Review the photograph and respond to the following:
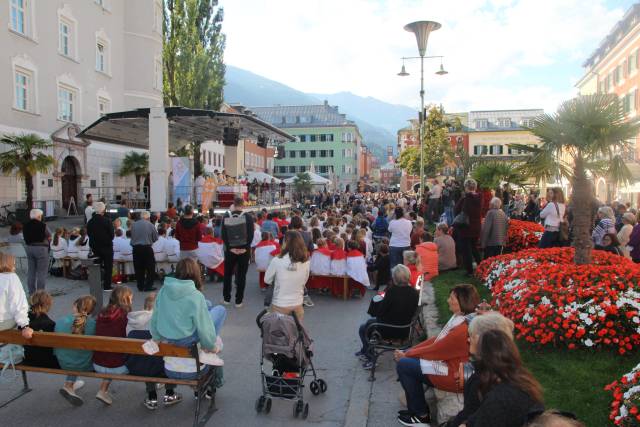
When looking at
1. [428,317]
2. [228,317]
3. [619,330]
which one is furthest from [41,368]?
[619,330]

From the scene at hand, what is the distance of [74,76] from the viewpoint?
27.4 meters

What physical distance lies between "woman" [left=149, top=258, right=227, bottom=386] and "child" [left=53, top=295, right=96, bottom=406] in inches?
36.2

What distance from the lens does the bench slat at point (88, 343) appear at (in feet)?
15.7

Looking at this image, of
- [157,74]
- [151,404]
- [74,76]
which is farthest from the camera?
Result: [157,74]

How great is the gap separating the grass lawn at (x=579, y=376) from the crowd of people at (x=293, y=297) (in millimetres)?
917

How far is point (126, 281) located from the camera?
40.4 ft

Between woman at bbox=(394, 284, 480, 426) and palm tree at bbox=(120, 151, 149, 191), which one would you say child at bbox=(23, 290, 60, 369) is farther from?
palm tree at bbox=(120, 151, 149, 191)

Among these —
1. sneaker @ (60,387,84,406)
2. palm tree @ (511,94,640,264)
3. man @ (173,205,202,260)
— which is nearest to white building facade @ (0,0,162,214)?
man @ (173,205,202,260)

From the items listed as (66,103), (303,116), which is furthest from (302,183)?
(303,116)

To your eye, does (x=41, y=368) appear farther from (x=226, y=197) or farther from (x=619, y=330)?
(x=226, y=197)

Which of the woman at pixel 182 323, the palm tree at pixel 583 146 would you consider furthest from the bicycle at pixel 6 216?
the palm tree at pixel 583 146

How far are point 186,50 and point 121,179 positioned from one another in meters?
9.46

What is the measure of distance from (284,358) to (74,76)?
27.2 metres

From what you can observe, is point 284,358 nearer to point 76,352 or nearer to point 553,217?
point 76,352
